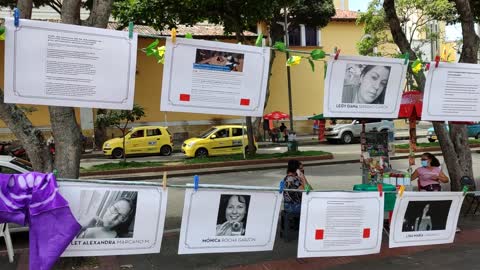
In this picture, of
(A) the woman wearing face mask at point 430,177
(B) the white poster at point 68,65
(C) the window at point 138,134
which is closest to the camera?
(B) the white poster at point 68,65

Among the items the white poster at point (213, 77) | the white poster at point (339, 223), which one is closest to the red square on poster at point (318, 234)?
the white poster at point (339, 223)

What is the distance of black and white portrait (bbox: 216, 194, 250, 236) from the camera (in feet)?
16.7

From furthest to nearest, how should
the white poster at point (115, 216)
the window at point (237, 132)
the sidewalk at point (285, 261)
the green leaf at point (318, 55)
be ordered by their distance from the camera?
the window at point (237, 132), the sidewalk at point (285, 261), the green leaf at point (318, 55), the white poster at point (115, 216)

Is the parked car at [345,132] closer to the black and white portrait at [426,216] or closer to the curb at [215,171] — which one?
the curb at [215,171]

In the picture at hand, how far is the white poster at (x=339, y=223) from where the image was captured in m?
5.25

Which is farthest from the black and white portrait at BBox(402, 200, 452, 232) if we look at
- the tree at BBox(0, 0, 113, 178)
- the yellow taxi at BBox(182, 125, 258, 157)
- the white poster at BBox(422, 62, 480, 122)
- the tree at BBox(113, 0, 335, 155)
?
the yellow taxi at BBox(182, 125, 258, 157)

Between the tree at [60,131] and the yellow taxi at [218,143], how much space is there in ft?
51.5

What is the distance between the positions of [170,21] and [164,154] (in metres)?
7.45

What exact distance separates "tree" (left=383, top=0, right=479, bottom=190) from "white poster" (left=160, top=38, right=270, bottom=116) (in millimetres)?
5247

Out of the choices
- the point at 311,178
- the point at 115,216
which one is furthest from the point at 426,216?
the point at 311,178

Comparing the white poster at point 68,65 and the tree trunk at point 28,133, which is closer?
the white poster at point 68,65

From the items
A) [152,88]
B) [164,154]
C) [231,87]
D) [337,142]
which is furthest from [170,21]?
[231,87]

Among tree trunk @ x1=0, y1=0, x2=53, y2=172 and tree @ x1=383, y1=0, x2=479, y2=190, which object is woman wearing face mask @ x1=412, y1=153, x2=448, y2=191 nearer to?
tree @ x1=383, y1=0, x2=479, y2=190

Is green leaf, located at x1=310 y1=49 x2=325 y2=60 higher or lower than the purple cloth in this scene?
higher
